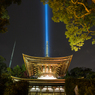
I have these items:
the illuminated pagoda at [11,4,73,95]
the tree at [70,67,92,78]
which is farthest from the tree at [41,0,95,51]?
the tree at [70,67,92,78]

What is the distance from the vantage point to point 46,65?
1366 cm

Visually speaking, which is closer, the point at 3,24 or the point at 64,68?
the point at 3,24

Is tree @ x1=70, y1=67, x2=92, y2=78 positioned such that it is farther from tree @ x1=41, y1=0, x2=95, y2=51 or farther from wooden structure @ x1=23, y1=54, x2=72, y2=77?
tree @ x1=41, y1=0, x2=95, y2=51

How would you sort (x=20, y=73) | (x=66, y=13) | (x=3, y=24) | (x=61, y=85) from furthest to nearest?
(x=20, y=73) → (x=61, y=85) → (x=66, y=13) → (x=3, y=24)

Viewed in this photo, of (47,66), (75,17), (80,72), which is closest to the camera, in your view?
(75,17)

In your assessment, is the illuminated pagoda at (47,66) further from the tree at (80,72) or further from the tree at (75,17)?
the tree at (80,72)

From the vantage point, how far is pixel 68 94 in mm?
7785

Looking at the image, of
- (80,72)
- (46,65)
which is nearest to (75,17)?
(46,65)

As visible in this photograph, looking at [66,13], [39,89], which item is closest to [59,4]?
[66,13]

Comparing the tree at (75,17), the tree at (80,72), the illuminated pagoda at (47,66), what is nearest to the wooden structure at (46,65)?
the illuminated pagoda at (47,66)

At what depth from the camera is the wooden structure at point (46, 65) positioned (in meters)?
13.1

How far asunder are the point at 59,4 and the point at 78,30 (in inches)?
119

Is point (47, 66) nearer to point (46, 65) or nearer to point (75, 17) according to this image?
point (46, 65)

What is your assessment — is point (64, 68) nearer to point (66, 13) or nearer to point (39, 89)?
point (39, 89)
